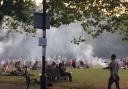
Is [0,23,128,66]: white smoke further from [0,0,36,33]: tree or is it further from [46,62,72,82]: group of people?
[46,62,72,82]: group of people

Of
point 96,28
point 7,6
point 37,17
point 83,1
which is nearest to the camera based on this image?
point 37,17

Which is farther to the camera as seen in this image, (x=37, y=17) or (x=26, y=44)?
(x=26, y=44)

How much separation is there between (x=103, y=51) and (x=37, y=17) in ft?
329

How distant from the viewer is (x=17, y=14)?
48.2 metres

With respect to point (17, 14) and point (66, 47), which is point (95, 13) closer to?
point (17, 14)

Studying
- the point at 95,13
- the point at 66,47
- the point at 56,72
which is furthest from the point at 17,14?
the point at 66,47

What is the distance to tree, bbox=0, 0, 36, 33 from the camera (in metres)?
46.8

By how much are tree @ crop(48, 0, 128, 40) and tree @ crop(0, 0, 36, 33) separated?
6.59m

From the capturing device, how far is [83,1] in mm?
37938

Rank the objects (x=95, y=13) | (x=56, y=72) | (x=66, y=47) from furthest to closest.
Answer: (x=66, y=47) < (x=56, y=72) < (x=95, y=13)

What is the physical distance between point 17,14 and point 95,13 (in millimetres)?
11556

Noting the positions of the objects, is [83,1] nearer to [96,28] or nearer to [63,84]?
[96,28]

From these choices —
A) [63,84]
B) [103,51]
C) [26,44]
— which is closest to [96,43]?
[103,51]

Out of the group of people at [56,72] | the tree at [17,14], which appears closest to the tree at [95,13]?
the group of people at [56,72]
